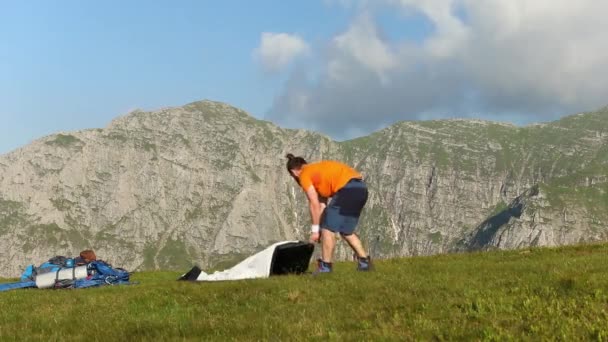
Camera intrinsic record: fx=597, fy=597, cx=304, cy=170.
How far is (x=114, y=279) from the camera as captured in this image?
2206 centimetres

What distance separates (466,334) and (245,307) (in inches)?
202

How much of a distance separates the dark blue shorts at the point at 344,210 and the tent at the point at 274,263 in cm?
169

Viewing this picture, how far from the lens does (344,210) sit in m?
17.1

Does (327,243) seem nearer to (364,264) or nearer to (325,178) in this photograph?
(364,264)

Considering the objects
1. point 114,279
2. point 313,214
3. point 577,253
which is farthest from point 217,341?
point 577,253

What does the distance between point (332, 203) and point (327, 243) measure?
114 cm

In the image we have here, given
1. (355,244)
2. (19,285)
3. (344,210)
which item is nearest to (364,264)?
(355,244)

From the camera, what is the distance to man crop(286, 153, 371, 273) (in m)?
16.9

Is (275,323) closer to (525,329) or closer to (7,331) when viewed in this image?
(525,329)

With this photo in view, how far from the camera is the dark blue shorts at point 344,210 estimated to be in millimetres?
16938

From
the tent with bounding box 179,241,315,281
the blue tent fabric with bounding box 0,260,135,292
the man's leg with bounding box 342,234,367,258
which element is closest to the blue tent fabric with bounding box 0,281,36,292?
the blue tent fabric with bounding box 0,260,135,292

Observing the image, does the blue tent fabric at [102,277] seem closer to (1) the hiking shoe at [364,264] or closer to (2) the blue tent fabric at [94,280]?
(2) the blue tent fabric at [94,280]

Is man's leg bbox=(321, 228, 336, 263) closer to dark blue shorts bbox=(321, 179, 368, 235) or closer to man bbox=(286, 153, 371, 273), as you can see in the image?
man bbox=(286, 153, 371, 273)

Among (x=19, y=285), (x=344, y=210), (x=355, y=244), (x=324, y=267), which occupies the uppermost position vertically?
(x=344, y=210)
